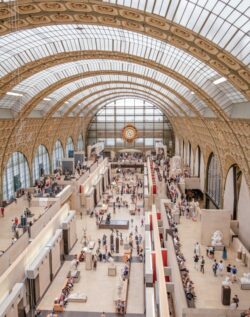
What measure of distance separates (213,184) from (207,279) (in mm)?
24457

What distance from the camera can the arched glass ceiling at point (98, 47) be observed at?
26.6 metres

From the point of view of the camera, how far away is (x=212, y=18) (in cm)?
1772

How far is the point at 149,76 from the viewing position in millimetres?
42812

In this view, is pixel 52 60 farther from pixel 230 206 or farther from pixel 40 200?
pixel 230 206

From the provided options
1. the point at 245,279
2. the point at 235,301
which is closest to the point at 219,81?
the point at 245,279

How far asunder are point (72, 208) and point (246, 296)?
28.7 meters

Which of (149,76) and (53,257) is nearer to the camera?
(53,257)

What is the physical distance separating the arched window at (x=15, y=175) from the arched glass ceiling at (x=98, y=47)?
1524 cm

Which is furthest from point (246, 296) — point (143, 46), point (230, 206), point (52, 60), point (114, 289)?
point (52, 60)

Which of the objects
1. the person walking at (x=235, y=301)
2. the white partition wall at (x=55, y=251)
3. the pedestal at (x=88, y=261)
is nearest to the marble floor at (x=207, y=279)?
the person walking at (x=235, y=301)

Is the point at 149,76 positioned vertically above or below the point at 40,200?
above

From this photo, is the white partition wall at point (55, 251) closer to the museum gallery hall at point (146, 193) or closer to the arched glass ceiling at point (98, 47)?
the museum gallery hall at point (146, 193)

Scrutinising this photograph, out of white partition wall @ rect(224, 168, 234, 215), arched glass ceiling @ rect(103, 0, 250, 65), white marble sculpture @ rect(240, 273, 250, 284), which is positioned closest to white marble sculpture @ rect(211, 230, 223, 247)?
white marble sculpture @ rect(240, 273, 250, 284)

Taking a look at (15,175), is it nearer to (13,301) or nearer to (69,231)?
(69,231)
